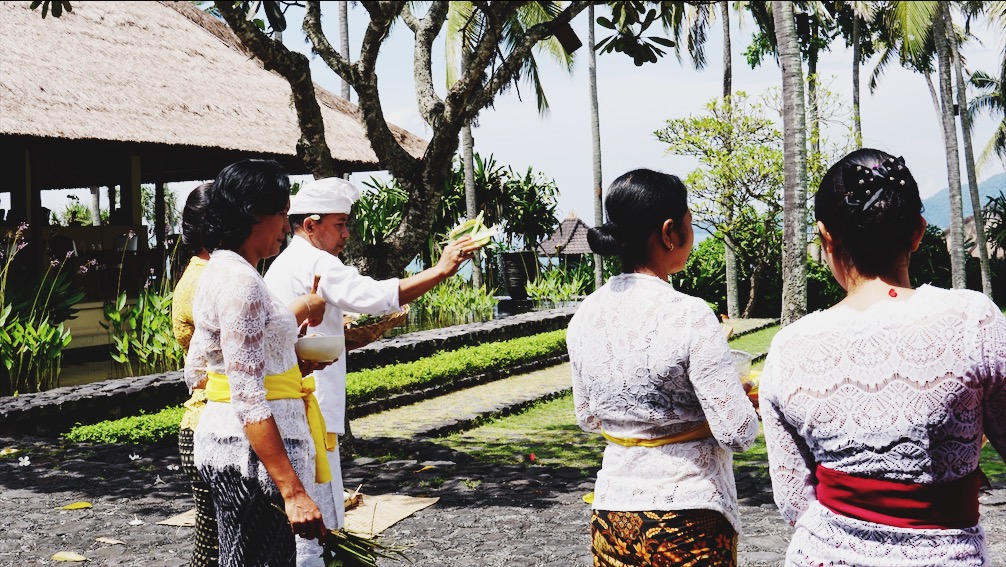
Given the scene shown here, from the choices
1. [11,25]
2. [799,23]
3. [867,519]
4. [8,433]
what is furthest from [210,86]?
[799,23]

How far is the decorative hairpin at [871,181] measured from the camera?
82.0 inches

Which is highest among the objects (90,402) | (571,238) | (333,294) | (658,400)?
(571,238)

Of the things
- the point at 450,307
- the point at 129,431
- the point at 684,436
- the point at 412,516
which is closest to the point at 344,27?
the point at 450,307

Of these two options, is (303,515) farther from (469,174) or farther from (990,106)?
(990,106)

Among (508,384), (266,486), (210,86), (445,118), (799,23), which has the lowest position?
(508,384)

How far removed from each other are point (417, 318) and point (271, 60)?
33.9 feet

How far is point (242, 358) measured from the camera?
8.89 feet

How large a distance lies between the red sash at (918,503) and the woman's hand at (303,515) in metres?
1.38

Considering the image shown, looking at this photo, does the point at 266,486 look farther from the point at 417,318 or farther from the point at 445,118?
the point at 417,318

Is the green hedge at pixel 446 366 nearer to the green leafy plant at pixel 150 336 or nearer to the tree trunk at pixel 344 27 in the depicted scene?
the green leafy plant at pixel 150 336

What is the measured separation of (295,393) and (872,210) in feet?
5.38

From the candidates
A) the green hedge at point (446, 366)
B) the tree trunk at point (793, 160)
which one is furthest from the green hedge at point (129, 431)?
the tree trunk at point (793, 160)

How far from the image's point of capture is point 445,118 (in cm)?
741

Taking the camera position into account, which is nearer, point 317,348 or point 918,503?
point 918,503
